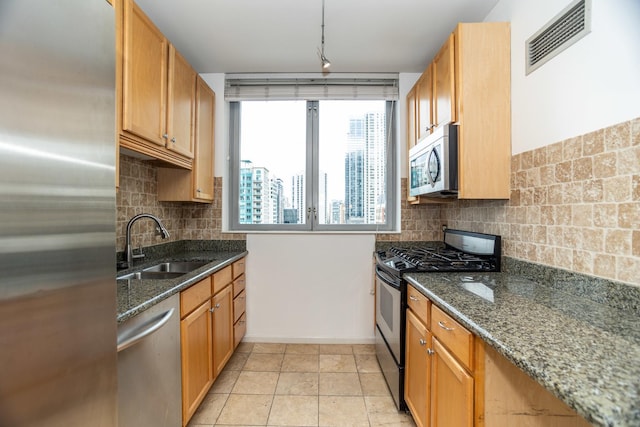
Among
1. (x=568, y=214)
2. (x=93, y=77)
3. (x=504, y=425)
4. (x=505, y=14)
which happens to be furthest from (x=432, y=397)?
(x=505, y=14)

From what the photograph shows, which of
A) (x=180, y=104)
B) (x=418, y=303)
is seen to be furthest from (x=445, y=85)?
(x=180, y=104)

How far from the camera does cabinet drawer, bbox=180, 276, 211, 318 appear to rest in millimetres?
1504

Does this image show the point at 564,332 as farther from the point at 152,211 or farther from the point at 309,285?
the point at 152,211

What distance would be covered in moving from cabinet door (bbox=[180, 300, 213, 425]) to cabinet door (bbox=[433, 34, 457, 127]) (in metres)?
1.93

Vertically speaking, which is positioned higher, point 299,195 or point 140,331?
point 299,195

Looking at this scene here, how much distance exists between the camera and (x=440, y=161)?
1801mm

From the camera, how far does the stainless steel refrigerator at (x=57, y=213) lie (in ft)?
1.59

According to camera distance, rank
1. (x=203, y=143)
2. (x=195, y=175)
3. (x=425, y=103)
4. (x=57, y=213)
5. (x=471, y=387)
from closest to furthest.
→ 1. (x=57, y=213)
2. (x=471, y=387)
3. (x=425, y=103)
4. (x=195, y=175)
5. (x=203, y=143)

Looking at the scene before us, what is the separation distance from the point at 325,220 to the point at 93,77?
7.78ft

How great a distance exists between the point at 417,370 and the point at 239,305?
156cm

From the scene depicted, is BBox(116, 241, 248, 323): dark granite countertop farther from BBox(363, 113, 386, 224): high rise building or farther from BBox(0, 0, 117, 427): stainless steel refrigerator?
BBox(363, 113, 386, 224): high rise building

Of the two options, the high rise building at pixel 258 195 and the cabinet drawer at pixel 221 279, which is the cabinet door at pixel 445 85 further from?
the cabinet drawer at pixel 221 279

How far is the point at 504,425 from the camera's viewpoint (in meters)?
1.00

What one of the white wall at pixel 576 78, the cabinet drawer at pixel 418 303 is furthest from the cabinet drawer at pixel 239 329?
the white wall at pixel 576 78
